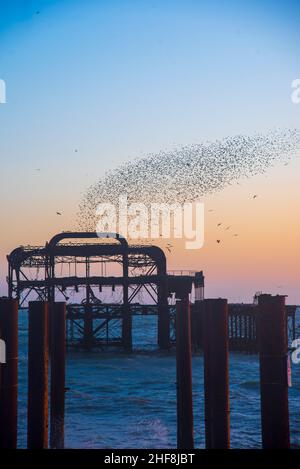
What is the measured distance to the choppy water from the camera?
18.6m

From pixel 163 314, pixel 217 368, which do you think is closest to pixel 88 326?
pixel 163 314

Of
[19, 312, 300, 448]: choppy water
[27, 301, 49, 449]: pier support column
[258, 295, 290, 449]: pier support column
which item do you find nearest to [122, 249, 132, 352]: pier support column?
[19, 312, 300, 448]: choppy water

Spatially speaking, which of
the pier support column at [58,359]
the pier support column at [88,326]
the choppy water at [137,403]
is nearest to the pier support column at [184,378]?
the pier support column at [58,359]

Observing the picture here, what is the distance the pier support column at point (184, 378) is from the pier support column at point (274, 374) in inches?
164

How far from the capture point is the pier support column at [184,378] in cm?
1246

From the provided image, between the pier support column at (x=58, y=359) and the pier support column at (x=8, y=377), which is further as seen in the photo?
the pier support column at (x=58, y=359)

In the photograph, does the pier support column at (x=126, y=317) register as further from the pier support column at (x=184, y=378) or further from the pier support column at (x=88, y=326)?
the pier support column at (x=184, y=378)

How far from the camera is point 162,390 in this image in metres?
30.8

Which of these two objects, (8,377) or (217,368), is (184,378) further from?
(8,377)

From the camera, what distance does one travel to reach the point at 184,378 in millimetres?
12562

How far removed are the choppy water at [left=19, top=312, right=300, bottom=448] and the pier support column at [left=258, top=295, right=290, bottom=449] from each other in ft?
29.6

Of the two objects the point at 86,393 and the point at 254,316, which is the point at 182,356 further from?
the point at 254,316

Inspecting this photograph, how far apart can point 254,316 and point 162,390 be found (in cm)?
1916
